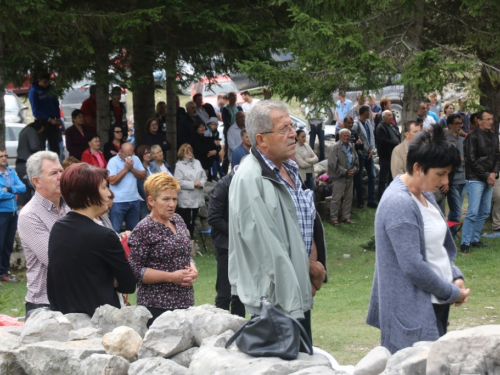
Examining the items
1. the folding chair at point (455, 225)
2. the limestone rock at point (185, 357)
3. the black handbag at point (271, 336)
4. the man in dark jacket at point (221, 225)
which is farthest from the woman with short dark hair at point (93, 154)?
the black handbag at point (271, 336)

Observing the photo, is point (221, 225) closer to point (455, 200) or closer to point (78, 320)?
point (78, 320)

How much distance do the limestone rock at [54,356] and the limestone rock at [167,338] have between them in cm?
28

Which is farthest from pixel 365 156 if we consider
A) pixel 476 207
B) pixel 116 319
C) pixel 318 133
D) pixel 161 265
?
pixel 116 319

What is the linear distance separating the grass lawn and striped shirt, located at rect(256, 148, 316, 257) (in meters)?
2.77

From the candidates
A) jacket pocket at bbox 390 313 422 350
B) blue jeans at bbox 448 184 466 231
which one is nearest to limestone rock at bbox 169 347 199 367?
jacket pocket at bbox 390 313 422 350

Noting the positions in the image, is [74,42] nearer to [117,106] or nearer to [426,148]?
[117,106]

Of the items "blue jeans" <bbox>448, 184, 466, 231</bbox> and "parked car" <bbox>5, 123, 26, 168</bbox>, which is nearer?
"blue jeans" <bbox>448, 184, 466, 231</bbox>

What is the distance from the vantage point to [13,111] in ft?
79.6

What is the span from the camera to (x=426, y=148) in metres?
4.86

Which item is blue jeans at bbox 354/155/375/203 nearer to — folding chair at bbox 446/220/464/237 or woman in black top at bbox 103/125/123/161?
folding chair at bbox 446/220/464/237

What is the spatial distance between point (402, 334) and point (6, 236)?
8847 mm

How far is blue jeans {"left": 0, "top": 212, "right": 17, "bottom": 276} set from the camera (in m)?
12.0

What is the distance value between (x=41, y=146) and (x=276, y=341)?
484 inches

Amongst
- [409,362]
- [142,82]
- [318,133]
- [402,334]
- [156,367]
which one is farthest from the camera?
[318,133]
